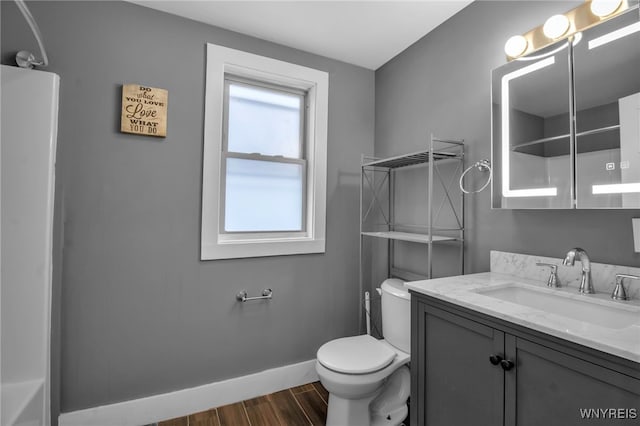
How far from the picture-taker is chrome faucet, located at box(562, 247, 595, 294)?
1.16m

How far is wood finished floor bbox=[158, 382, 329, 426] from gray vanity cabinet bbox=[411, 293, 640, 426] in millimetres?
748

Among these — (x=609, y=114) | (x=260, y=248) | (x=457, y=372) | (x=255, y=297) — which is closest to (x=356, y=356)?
(x=457, y=372)

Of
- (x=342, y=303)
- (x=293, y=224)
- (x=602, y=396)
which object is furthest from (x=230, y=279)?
(x=602, y=396)

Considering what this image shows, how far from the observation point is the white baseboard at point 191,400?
1.65 metres

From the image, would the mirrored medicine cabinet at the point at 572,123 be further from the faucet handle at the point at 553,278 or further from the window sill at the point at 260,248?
the window sill at the point at 260,248

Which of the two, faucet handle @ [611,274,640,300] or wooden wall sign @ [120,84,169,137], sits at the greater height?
wooden wall sign @ [120,84,169,137]

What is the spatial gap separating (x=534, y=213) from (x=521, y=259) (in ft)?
0.76

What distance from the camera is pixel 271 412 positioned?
1.86 meters

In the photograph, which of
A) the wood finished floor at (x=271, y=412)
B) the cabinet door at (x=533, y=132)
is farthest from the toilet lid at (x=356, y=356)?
the cabinet door at (x=533, y=132)

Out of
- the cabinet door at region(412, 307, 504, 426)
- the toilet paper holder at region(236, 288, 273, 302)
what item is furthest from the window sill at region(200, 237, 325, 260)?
the cabinet door at region(412, 307, 504, 426)

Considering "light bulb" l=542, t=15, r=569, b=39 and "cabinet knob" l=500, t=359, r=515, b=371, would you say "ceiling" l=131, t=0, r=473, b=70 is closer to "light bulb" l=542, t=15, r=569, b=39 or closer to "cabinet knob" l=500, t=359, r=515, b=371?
"light bulb" l=542, t=15, r=569, b=39

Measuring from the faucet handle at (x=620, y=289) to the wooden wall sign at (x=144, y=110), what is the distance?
226 centimetres

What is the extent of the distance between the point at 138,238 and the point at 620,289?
7.42 feet

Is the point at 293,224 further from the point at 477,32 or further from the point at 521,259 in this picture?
the point at 477,32
